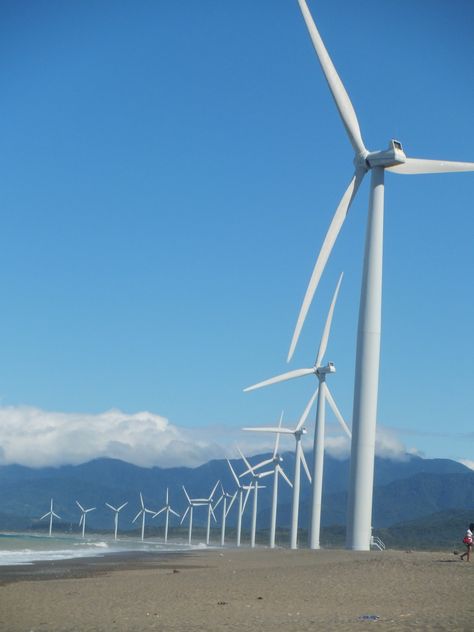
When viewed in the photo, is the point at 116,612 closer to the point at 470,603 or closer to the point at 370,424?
the point at 470,603

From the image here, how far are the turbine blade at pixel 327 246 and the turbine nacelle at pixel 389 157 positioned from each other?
119 cm

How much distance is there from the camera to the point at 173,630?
60.4 ft

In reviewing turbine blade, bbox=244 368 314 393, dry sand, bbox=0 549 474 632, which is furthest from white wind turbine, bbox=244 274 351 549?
dry sand, bbox=0 549 474 632

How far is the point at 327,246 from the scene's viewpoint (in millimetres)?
40906

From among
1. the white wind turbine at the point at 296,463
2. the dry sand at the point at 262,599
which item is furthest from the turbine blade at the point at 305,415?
the dry sand at the point at 262,599

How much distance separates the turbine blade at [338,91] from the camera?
41.8 meters

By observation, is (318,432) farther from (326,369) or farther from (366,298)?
(366,298)

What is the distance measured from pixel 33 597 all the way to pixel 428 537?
6941 inches

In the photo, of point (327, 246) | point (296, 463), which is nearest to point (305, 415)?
point (296, 463)

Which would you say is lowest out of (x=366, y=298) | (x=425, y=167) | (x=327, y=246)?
(x=366, y=298)

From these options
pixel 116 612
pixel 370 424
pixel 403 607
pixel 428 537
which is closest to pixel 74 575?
pixel 370 424

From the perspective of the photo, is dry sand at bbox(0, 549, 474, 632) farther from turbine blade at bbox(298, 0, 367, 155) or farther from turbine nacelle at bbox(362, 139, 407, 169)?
turbine blade at bbox(298, 0, 367, 155)

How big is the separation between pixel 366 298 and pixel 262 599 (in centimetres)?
1637

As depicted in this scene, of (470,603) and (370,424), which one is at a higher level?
(370,424)
